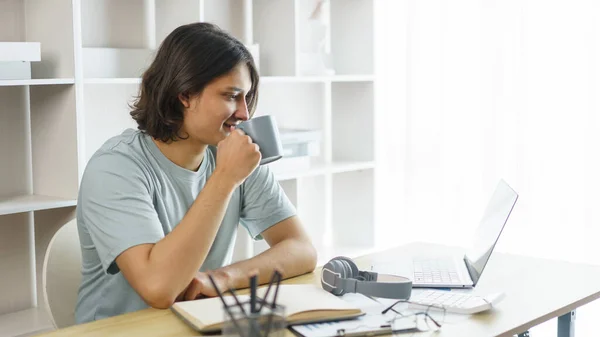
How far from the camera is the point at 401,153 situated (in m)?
3.63

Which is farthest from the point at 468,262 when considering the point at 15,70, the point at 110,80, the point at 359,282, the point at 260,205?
the point at 15,70

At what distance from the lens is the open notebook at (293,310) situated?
145 cm

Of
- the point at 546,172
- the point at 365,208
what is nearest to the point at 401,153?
the point at 365,208

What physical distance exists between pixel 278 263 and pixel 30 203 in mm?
866

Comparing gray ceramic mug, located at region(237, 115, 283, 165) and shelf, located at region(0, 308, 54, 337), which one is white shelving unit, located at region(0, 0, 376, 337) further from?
gray ceramic mug, located at region(237, 115, 283, 165)

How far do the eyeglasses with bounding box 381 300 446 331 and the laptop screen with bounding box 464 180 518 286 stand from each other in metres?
0.23

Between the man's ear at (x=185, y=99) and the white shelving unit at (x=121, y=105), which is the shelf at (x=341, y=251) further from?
the man's ear at (x=185, y=99)

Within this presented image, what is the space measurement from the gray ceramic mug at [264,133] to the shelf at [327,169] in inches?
41.1

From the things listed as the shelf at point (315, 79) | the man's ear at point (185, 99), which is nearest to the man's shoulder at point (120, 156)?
the man's ear at point (185, 99)

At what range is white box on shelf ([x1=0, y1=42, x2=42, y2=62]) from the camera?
2195 mm

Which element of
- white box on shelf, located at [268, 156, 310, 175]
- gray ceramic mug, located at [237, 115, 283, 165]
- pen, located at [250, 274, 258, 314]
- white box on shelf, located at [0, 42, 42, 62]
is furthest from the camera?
white box on shelf, located at [268, 156, 310, 175]

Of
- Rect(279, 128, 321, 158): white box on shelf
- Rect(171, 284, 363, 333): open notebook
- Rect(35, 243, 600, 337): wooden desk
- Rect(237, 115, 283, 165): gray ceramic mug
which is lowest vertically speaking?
Rect(35, 243, 600, 337): wooden desk

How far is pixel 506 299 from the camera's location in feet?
5.53


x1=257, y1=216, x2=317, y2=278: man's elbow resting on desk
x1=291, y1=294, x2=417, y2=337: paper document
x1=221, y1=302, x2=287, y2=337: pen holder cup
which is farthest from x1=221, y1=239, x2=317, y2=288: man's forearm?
x1=221, y1=302, x2=287, y2=337: pen holder cup
